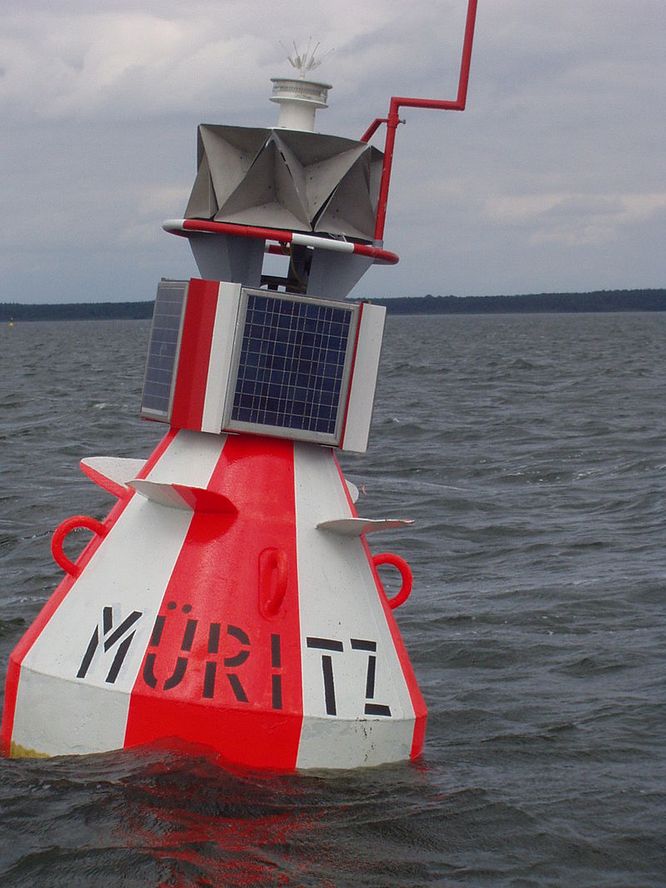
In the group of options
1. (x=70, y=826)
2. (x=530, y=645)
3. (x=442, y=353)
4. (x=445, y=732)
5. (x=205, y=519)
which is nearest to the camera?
(x=70, y=826)

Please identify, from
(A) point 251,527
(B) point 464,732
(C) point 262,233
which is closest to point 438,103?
(C) point 262,233

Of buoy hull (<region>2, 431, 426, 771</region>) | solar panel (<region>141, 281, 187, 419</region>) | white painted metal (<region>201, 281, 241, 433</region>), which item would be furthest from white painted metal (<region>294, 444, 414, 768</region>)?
solar panel (<region>141, 281, 187, 419</region>)

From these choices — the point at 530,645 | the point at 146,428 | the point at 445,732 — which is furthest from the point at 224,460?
the point at 146,428

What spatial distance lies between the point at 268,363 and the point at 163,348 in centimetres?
51

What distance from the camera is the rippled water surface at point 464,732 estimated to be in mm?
5449

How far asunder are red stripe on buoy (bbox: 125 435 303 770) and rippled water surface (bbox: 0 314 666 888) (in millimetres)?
165

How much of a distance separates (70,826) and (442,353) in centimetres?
5739

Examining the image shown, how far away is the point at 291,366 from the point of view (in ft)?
19.8

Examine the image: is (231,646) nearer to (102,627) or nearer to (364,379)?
(102,627)

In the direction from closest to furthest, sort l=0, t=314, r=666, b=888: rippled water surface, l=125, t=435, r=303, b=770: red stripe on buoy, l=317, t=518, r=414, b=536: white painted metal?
l=0, t=314, r=666, b=888: rippled water surface < l=125, t=435, r=303, b=770: red stripe on buoy < l=317, t=518, r=414, b=536: white painted metal

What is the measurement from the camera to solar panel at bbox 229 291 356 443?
19.7 feet

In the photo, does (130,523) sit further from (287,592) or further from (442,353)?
(442,353)

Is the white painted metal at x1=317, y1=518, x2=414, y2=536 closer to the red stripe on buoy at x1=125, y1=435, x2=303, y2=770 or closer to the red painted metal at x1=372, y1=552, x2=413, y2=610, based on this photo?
the red stripe on buoy at x1=125, y1=435, x2=303, y2=770

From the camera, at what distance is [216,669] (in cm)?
560
